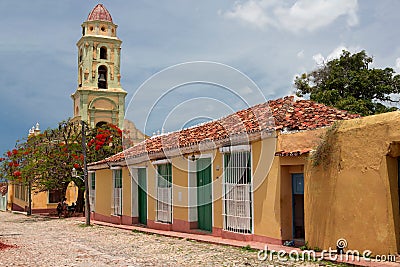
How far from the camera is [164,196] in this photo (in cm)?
1602

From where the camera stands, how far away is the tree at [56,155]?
24.4 metres

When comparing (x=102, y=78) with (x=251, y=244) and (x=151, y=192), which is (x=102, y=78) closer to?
(x=151, y=192)

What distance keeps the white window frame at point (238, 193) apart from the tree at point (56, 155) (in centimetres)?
1327

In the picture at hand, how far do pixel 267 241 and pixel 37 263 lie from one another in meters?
4.93

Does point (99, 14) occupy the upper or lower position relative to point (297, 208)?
upper

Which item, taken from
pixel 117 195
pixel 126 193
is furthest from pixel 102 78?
pixel 126 193

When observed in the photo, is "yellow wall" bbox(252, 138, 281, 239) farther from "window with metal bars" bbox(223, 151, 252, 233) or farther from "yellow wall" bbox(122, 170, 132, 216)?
"yellow wall" bbox(122, 170, 132, 216)

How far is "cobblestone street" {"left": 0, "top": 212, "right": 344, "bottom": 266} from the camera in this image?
9.52 m

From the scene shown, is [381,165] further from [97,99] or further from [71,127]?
[97,99]

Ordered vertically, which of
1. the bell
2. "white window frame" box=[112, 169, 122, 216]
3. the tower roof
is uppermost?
the tower roof

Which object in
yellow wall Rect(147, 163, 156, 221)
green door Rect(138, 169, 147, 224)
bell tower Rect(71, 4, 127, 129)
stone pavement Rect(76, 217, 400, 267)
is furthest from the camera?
bell tower Rect(71, 4, 127, 129)

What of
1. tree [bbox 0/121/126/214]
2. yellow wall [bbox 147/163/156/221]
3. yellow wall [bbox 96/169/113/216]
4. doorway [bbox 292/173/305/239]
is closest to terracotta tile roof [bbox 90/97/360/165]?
yellow wall [bbox 147/163/156/221]

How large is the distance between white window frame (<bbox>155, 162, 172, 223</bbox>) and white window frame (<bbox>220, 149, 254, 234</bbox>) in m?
3.28

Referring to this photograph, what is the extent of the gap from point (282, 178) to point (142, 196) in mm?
8367
